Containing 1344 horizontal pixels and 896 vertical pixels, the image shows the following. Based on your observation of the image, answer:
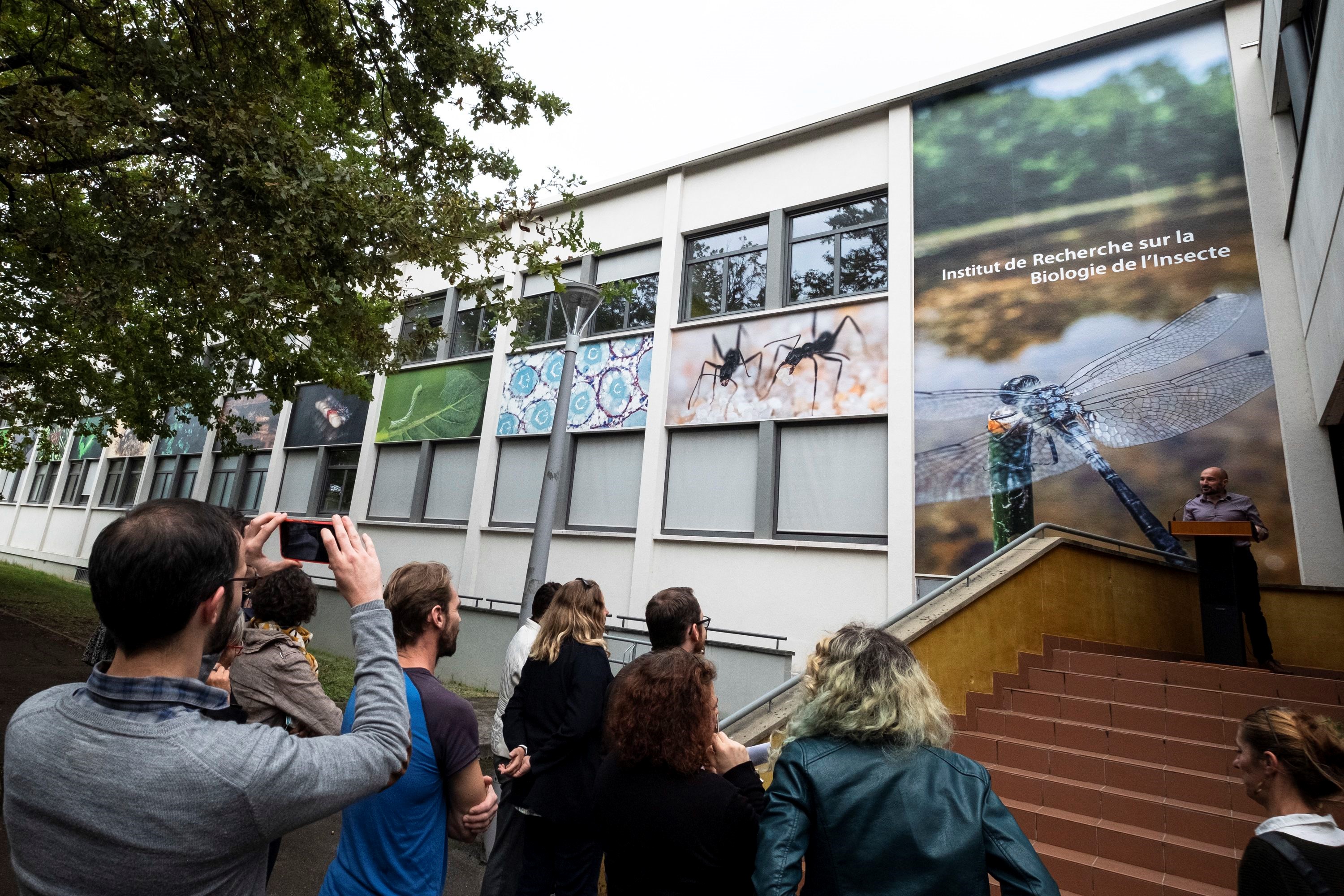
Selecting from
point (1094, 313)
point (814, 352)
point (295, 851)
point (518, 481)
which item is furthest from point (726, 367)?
point (295, 851)

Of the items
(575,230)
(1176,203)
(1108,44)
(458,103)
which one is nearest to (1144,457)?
(1176,203)

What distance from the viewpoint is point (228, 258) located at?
664 cm

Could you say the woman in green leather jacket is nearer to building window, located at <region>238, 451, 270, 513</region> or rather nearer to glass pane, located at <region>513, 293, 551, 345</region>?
glass pane, located at <region>513, 293, 551, 345</region>

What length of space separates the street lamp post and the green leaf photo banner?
7362 millimetres

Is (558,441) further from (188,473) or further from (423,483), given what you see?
(188,473)

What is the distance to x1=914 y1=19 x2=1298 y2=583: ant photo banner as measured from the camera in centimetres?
883

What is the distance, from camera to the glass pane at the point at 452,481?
1558 cm

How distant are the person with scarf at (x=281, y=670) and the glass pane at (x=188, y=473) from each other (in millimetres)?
23828

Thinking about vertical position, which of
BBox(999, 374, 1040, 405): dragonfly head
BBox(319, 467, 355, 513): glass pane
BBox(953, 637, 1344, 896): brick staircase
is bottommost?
BBox(953, 637, 1344, 896): brick staircase

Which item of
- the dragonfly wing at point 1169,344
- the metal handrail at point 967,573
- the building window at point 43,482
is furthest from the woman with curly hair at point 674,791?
the building window at point 43,482

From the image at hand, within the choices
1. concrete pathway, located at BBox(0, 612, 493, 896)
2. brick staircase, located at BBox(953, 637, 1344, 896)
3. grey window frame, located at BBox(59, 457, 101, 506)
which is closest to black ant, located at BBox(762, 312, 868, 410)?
brick staircase, located at BBox(953, 637, 1344, 896)

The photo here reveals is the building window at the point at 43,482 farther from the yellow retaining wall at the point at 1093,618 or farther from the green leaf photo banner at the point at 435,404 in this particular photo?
the yellow retaining wall at the point at 1093,618

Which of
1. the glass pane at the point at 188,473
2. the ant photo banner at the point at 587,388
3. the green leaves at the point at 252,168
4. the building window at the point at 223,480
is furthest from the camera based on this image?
the glass pane at the point at 188,473

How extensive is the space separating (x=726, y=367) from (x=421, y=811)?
10.6 meters
